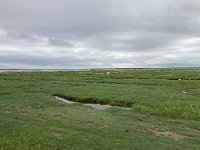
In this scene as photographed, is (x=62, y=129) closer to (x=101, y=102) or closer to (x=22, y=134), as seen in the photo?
(x=22, y=134)

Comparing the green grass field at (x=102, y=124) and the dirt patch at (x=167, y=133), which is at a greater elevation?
the green grass field at (x=102, y=124)

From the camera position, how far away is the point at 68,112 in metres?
36.7

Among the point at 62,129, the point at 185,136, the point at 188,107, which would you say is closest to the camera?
the point at 62,129

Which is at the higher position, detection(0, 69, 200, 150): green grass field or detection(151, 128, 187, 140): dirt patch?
detection(0, 69, 200, 150): green grass field

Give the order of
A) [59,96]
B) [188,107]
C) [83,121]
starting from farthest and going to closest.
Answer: [59,96]
[188,107]
[83,121]

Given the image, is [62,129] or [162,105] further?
[162,105]

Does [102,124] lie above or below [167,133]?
above

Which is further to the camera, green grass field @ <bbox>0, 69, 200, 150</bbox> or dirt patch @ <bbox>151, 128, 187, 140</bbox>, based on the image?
dirt patch @ <bbox>151, 128, 187, 140</bbox>

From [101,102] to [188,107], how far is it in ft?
44.2

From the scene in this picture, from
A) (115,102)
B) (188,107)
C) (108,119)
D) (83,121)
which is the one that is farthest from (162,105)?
(83,121)

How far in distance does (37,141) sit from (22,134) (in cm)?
205

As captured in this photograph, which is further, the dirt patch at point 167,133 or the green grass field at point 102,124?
the dirt patch at point 167,133

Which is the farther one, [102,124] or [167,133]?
[102,124]

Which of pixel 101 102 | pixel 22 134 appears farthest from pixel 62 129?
pixel 101 102
